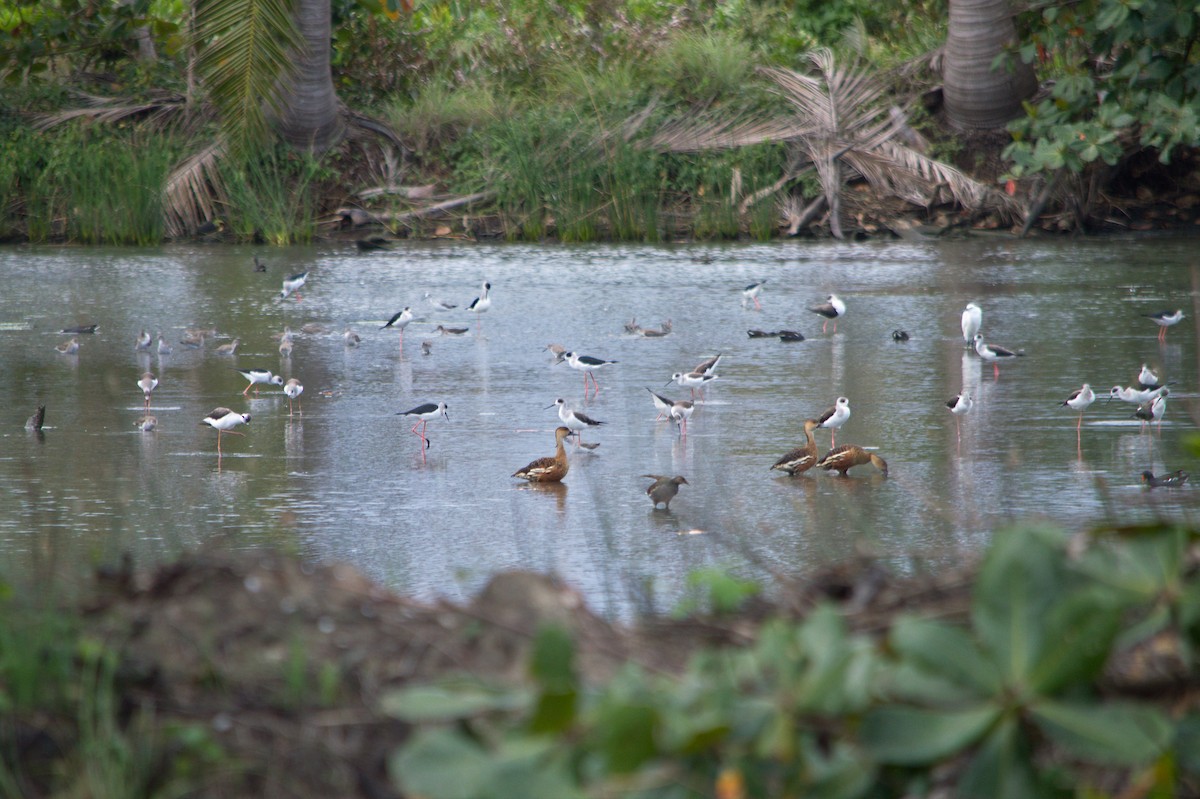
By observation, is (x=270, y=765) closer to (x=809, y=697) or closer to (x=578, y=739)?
(x=578, y=739)

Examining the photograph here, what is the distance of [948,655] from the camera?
204 cm

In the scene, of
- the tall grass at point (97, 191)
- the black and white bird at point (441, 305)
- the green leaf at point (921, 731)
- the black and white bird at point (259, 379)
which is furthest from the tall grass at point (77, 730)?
the tall grass at point (97, 191)

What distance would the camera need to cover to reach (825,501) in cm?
645

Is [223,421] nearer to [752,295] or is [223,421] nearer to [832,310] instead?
[832,310]

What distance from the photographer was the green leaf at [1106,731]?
1952 mm

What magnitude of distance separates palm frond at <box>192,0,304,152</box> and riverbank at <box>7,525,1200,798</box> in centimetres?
1202

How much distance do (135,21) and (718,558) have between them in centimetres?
1554

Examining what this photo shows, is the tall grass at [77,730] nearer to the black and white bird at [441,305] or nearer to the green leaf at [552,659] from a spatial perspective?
the green leaf at [552,659]

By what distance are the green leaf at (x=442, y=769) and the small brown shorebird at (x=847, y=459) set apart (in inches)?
194

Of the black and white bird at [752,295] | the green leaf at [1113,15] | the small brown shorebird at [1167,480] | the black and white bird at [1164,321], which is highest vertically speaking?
the green leaf at [1113,15]

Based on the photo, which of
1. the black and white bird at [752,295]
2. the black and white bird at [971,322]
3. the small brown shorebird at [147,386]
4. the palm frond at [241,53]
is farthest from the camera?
the palm frond at [241,53]

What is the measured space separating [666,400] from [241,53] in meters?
7.66

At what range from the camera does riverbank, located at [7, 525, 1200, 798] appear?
2.03 meters

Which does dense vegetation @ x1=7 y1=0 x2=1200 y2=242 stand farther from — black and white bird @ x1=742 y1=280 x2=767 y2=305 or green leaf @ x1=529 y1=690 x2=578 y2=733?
green leaf @ x1=529 y1=690 x2=578 y2=733
